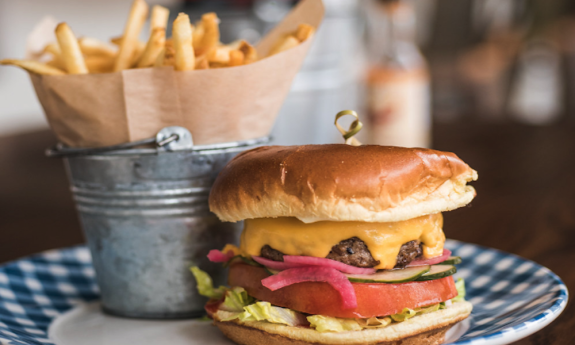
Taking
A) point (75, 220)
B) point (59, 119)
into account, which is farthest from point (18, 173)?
point (59, 119)

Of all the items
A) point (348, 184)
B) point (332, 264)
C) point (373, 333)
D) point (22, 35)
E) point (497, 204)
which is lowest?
point (497, 204)

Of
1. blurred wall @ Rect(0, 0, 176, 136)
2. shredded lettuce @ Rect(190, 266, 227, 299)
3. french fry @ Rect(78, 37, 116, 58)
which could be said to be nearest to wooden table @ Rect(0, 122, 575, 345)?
shredded lettuce @ Rect(190, 266, 227, 299)

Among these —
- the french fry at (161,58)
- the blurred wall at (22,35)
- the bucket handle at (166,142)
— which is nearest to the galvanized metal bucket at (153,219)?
the bucket handle at (166,142)

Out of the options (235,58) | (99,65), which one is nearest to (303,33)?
(235,58)

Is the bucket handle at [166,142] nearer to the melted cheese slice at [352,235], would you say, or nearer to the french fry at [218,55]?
the french fry at [218,55]

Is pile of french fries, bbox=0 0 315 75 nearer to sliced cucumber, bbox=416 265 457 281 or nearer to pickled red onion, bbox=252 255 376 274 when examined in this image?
pickled red onion, bbox=252 255 376 274

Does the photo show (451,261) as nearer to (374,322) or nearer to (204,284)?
(374,322)

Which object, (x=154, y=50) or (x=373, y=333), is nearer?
(x=373, y=333)
